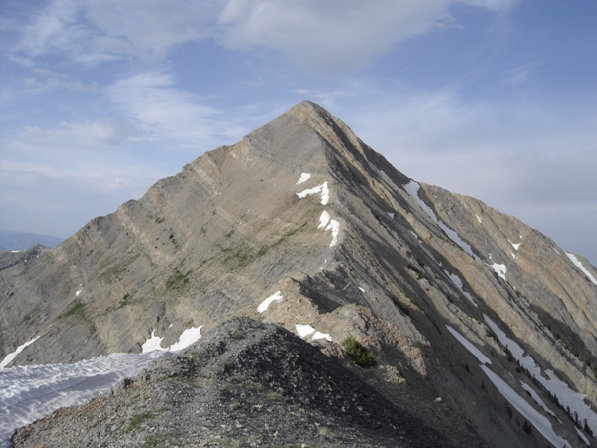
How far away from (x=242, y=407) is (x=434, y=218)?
226ft

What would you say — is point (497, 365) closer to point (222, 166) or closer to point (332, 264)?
point (332, 264)

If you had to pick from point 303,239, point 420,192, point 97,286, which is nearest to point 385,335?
point 303,239

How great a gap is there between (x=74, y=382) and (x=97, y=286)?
41559 mm

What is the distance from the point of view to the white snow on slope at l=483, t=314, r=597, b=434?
146 ft

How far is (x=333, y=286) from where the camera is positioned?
29312 millimetres

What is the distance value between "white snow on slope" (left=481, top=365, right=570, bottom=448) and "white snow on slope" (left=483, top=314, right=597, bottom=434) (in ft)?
32.5

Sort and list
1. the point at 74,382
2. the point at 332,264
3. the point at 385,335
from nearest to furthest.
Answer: the point at 74,382 < the point at 385,335 < the point at 332,264

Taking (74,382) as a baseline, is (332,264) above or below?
above

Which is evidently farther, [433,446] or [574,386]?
[574,386]

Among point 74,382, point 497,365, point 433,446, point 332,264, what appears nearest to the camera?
point 433,446

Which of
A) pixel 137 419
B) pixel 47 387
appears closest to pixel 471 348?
pixel 47 387

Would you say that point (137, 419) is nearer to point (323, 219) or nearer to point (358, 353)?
point (358, 353)

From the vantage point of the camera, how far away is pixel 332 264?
31891 mm

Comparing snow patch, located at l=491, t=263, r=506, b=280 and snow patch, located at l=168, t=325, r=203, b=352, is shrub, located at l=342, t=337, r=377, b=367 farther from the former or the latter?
snow patch, located at l=491, t=263, r=506, b=280
